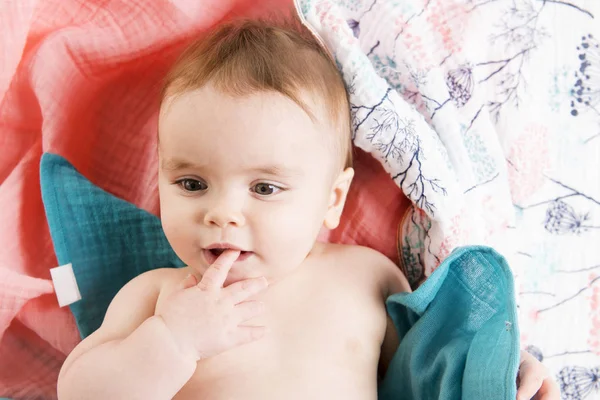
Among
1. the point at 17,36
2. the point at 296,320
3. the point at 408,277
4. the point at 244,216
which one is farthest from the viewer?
the point at 408,277

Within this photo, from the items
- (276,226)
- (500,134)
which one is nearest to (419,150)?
(500,134)

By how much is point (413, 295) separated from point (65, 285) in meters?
0.70

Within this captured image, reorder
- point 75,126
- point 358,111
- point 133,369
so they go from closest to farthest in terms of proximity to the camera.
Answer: point 133,369
point 358,111
point 75,126

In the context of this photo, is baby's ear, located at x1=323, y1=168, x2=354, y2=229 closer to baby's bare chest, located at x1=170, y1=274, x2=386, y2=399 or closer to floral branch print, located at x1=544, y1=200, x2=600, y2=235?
baby's bare chest, located at x1=170, y1=274, x2=386, y2=399

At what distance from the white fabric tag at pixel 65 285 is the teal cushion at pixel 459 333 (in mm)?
642

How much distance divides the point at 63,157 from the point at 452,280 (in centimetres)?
84

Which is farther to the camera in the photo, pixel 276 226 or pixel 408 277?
pixel 408 277

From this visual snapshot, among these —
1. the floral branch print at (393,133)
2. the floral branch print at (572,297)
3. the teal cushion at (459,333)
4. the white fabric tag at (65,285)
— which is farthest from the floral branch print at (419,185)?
the white fabric tag at (65,285)

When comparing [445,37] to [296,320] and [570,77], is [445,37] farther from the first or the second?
[296,320]

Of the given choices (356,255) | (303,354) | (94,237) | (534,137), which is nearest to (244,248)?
(303,354)

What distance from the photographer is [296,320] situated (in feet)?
3.81

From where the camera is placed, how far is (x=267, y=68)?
1.05 m

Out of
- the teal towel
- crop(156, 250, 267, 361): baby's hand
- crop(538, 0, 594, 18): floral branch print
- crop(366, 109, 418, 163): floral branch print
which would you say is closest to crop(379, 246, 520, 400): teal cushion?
the teal towel

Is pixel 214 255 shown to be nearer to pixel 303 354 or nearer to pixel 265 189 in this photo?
pixel 265 189
